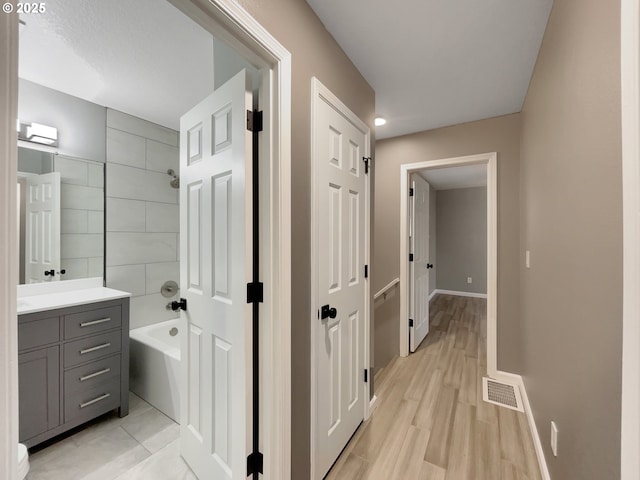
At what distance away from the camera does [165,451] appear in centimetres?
174

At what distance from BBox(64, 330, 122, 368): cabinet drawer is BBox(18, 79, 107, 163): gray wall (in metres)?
1.50

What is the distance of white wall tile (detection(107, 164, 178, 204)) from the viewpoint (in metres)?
2.47

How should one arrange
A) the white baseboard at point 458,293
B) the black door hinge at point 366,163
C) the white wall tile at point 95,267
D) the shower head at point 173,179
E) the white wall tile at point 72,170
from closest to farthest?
the black door hinge at point 366,163, the white wall tile at point 72,170, the white wall tile at point 95,267, the shower head at point 173,179, the white baseboard at point 458,293

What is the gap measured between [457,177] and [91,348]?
18.4 feet

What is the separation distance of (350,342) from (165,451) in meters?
1.38

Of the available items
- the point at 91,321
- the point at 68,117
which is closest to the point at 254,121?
the point at 91,321

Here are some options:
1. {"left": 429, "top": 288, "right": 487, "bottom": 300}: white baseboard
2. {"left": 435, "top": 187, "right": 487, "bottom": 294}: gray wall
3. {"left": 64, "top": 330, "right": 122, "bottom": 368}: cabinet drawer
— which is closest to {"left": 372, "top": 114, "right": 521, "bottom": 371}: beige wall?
{"left": 64, "top": 330, "right": 122, "bottom": 368}: cabinet drawer

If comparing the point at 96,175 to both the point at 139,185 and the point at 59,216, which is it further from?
the point at 59,216

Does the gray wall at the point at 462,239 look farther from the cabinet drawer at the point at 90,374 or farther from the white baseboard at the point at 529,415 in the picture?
the cabinet drawer at the point at 90,374

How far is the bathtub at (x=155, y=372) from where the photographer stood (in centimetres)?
206

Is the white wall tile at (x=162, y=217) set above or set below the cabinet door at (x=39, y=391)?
above

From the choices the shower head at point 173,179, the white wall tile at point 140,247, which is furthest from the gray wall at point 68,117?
the white wall tile at point 140,247

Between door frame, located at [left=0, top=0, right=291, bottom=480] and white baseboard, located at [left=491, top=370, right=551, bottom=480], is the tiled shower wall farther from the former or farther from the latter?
white baseboard, located at [left=491, top=370, right=551, bottom=480]

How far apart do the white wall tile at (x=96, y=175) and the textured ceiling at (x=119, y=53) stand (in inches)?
21.3
